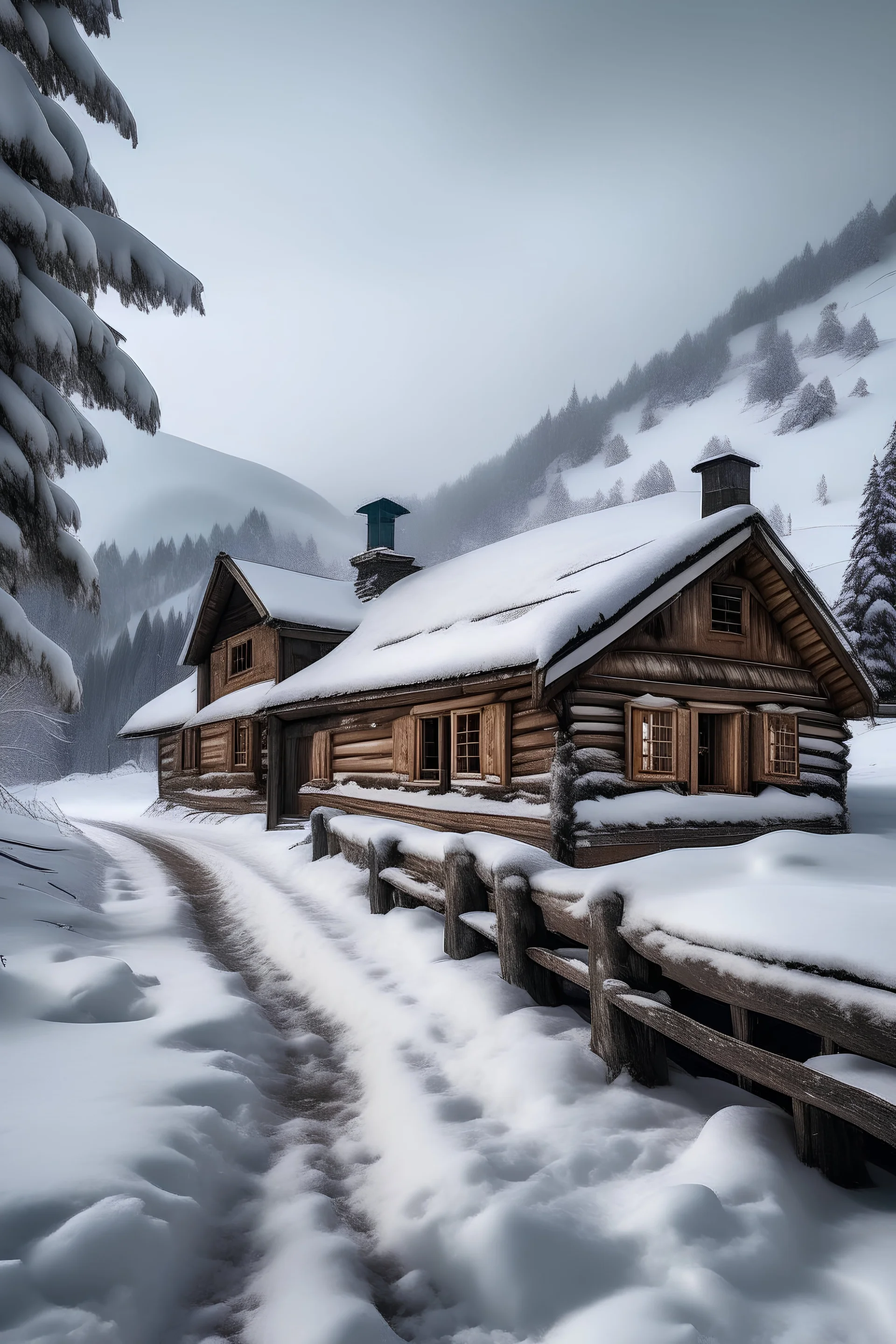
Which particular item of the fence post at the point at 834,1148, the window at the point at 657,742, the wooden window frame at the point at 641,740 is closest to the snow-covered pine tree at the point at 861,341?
the wooden window frame at the point at 641,740

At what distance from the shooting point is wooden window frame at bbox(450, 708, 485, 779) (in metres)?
12.2

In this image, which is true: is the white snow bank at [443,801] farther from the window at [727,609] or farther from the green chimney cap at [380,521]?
the green chimney cap at [380,521]

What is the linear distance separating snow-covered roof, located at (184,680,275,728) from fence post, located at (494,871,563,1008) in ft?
45.0

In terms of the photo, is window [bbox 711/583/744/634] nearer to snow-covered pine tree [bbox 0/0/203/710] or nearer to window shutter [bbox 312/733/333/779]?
window shutter [bbox 312/733/333/779]

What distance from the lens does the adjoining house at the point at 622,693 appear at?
34.2 feet

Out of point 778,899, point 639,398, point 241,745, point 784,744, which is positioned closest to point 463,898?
A: point 778,899

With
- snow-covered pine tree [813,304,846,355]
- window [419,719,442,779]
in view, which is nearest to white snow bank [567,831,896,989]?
window [419,719,442,779]

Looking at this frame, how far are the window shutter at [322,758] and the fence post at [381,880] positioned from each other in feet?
31.2

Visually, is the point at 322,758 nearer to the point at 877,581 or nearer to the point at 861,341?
the point at 877,581

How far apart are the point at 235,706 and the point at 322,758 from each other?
5.18 m

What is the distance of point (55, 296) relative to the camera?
6.97 meters

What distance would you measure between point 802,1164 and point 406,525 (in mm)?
184146

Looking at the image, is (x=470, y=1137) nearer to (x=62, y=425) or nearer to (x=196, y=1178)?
(x=196, y=1178)

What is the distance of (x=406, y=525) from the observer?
183 m
